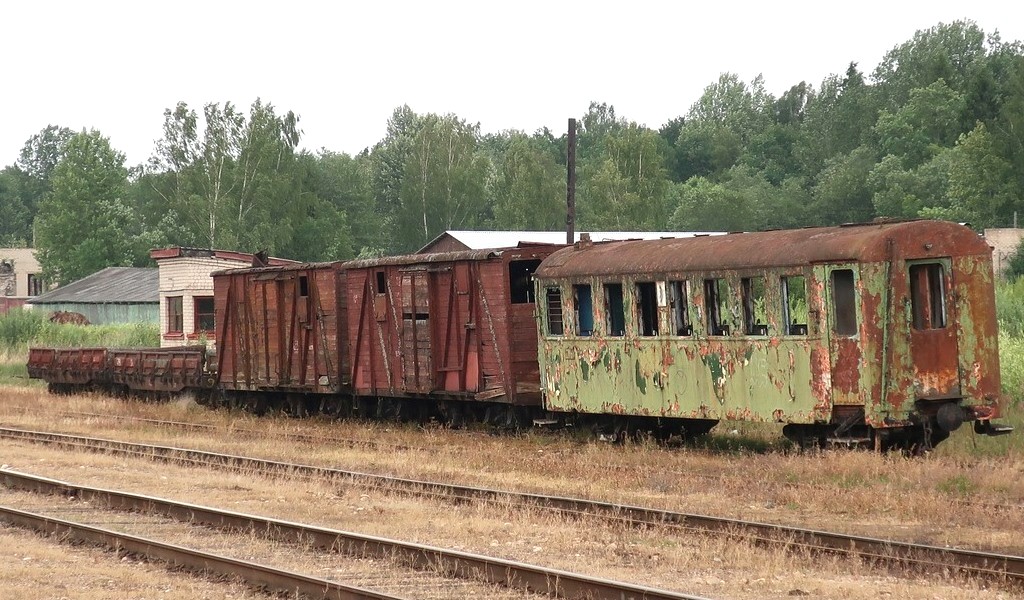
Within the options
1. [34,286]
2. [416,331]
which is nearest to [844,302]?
[416,331]

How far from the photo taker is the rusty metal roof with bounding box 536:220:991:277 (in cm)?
1515

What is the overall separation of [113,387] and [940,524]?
2600 centimetres

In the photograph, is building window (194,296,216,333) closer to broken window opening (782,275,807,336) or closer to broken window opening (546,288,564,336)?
broken window opening (546,288,564,336)

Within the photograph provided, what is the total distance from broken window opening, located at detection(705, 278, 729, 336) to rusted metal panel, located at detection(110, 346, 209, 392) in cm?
1527

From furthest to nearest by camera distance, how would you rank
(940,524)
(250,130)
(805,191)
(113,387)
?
1. (805,191)
2. (250,130)
3. (113,387)
4. (940,524)

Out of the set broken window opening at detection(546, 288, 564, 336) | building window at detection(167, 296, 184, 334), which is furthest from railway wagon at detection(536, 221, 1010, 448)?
building window at detection(167, 296, 184, 334)

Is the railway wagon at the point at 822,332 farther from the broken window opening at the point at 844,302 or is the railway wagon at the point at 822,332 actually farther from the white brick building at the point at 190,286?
the white brick building at the point at 190,286

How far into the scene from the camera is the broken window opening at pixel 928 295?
15281 millimetres

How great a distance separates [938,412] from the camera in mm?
15070

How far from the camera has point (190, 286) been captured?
131 ft

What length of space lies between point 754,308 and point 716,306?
63cm

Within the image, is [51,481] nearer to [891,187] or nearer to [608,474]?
[608,474]

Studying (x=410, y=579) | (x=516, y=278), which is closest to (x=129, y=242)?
(x=516, y=278)

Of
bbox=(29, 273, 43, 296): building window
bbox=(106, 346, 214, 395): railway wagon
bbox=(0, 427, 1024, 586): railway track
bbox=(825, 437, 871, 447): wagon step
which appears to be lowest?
bbox=(0, 427, 1024, 586): railway track
